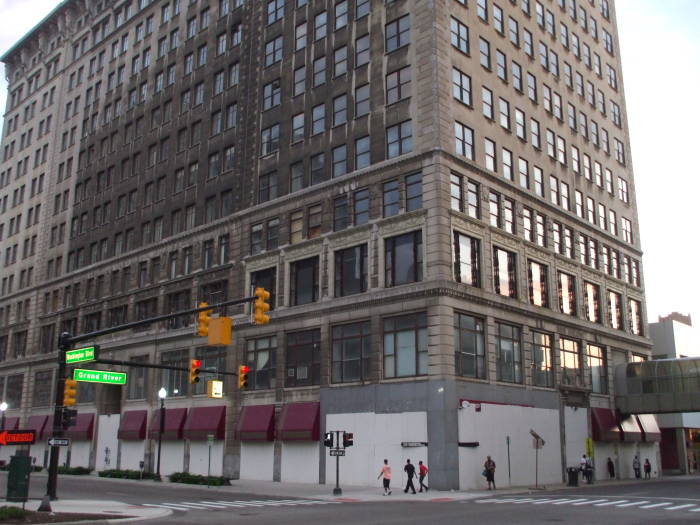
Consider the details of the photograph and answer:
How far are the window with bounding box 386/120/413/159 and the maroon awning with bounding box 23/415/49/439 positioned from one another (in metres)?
43.6

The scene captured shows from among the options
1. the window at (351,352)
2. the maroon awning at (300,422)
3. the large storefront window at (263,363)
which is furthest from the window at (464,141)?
the maroon awning at (300,422)

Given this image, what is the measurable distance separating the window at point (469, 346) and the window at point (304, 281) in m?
10.5

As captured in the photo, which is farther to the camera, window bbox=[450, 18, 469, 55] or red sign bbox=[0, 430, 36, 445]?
window bbox=[450, 18, 469, 55]

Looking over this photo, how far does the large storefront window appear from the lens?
51.3m

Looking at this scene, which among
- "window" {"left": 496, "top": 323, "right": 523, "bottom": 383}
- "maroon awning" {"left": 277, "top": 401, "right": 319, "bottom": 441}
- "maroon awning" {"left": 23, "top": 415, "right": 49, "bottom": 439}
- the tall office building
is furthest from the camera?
"maroon awning" {"left": 23, "top": 415, "right": 49, "bottom": 439}

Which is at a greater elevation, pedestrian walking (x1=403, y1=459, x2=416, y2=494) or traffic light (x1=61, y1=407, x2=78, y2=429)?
traffic light (x1=61, y1=407, x2=78, y2=429)

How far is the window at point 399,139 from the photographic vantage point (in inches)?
1833

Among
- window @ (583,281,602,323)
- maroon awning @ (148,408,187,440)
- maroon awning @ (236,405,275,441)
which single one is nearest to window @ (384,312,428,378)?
maroon awning @ (236,405,275,441)

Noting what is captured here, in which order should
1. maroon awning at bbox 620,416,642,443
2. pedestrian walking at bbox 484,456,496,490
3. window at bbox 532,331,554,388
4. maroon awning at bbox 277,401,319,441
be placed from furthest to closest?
maroon awning at bbox 620,416,642,443 → window at bbox 532,331,554,388 → maroon awning at bbox 277,401,319,441 → pedestrian walking at bbox 484,456,496,490

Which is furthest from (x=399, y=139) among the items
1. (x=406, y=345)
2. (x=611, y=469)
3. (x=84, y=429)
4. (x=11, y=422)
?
(x=11, y=422)

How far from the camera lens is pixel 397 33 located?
160 feet

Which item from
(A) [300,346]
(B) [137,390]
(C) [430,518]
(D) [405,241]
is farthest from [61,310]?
(C) [430,518]

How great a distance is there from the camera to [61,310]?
7300cm

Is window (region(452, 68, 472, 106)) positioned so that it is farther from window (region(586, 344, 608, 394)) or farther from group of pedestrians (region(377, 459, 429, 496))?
group of pedestrians (region(377, 459, 429, 496))
